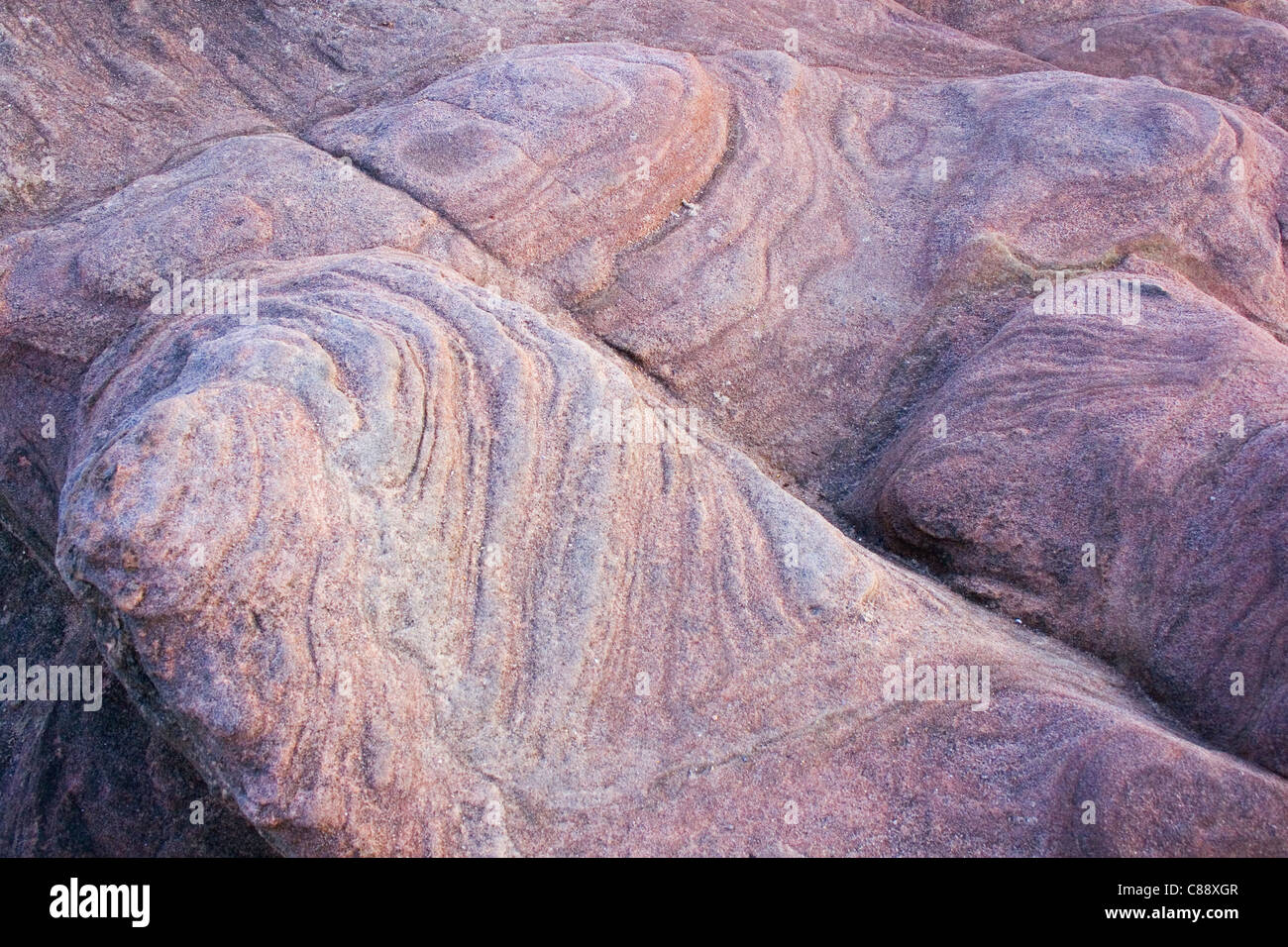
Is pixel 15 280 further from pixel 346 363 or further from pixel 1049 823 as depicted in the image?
pixel 1049 823

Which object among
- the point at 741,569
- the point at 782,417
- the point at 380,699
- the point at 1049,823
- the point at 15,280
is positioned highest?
the point at 15,280

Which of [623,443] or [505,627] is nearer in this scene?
[505,627]

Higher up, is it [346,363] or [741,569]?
[346,363]

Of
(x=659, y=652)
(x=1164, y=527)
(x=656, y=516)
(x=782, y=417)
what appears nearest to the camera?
(x=659, y=652)

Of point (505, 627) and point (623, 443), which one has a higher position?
point (623, 443)

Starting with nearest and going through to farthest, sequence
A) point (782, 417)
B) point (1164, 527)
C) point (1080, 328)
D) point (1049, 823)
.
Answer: point (1049, 823)
point (1164, 527)
point (1080, 328)
point (782, 417)

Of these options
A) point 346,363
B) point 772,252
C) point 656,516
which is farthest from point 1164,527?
point 346,363

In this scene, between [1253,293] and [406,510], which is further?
[1253,293]
